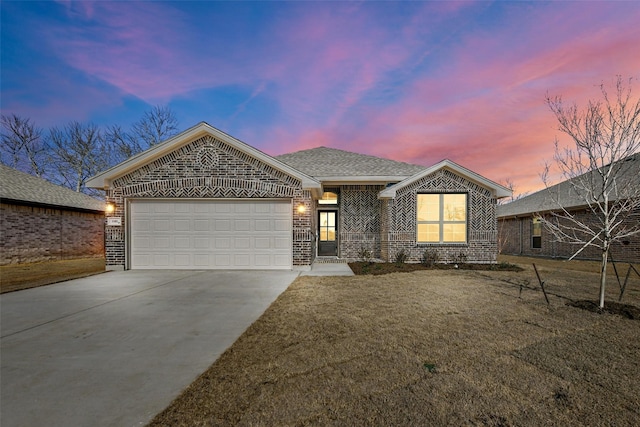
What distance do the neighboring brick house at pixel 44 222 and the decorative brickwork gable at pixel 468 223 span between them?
52.2 ft

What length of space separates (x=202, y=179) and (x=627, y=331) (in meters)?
10.5

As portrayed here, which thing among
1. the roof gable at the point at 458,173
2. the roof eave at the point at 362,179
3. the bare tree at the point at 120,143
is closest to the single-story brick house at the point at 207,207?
the roof eave at the point at 362,179

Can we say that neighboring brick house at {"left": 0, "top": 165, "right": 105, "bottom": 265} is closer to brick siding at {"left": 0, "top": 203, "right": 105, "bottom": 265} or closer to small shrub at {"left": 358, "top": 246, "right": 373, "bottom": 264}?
brick siding at {"left": 0, "top": 203, "right": 105, "bottom": 265}

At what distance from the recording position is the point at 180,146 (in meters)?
9.57

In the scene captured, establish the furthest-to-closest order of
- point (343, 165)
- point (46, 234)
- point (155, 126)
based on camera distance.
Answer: point (155, 126), point (343, 165), point (46, 234)

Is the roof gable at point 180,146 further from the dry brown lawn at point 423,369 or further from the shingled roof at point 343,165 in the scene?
the dry brown lawn at point 423,369

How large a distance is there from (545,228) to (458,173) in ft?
28.3

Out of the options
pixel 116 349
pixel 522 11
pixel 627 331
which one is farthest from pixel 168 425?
pixel 522 11

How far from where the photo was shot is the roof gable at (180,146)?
9312 millimetres

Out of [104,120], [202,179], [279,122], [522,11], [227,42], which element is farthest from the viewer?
[104,120]

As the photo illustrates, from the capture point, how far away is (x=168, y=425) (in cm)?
202

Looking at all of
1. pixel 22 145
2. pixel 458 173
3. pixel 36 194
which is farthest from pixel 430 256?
pixel 22 145

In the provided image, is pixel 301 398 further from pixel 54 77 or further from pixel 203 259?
pixel 54 77

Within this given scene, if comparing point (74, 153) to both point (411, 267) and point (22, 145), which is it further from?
point (411, 267)
